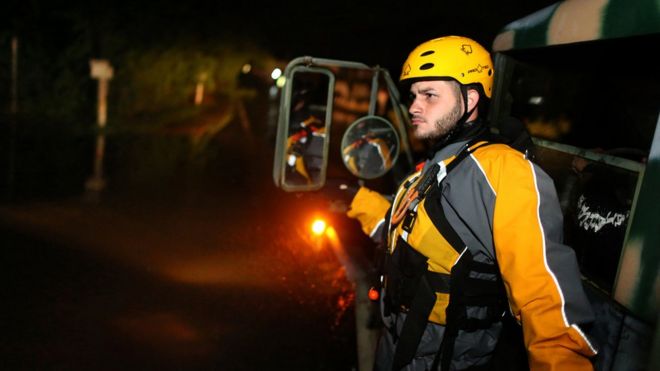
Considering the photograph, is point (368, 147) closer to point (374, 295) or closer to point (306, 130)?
point (306, 130)

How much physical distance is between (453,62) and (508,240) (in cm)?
84

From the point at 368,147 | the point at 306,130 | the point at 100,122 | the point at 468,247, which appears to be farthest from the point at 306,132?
the point at 100,122

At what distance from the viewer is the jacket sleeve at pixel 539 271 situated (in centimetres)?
180

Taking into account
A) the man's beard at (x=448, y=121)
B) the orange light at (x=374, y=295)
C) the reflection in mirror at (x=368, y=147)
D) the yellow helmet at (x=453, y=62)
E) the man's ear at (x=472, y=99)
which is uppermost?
the yellow helmet at (x=453, y=62)

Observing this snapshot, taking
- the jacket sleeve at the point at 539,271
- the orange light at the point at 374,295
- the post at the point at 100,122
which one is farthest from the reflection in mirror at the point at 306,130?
the post at the point at 100,122

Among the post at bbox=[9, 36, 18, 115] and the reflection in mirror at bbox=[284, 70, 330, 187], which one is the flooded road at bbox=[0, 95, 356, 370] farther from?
the post at bbox=[9, 36, 18, 115]

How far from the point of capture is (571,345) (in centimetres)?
179

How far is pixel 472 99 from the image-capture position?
7.86 ft

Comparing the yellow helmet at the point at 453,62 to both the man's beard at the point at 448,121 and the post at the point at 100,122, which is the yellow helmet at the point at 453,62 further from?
the post at the point at 100,122

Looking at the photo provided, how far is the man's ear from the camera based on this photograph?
7.84 ft

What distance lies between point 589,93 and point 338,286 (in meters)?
3.44

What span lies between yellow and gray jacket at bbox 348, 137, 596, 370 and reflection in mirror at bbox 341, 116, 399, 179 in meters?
1.17

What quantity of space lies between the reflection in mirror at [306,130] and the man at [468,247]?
1.05 metres

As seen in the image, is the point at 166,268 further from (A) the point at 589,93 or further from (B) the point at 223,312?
(A) the point at 589,93
